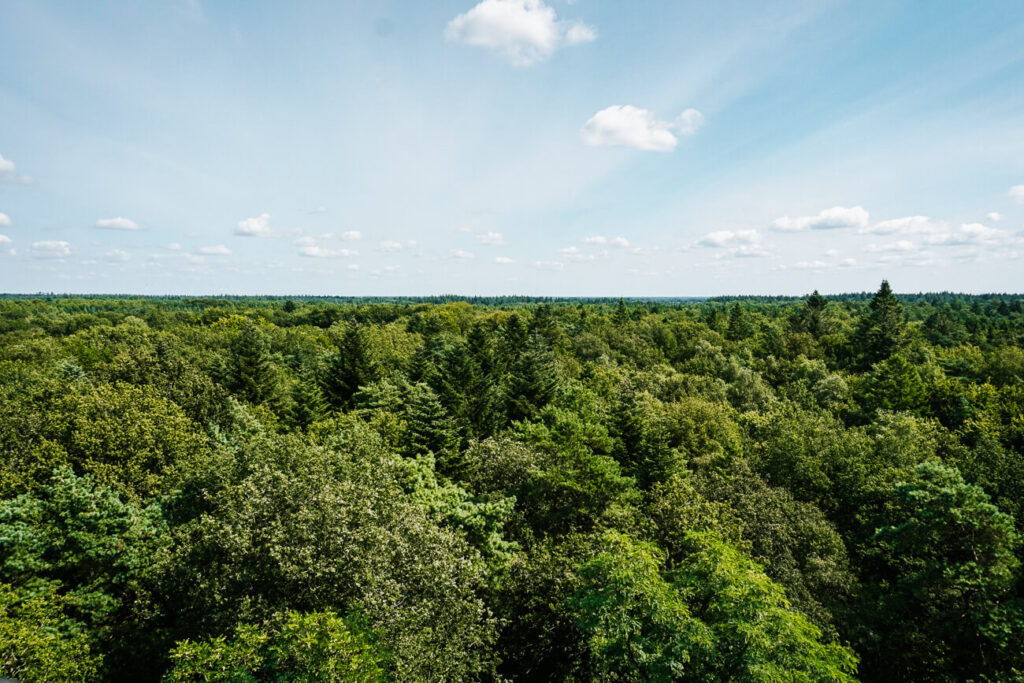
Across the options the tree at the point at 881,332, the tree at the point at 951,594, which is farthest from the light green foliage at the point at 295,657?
the tree at the point at 881,332

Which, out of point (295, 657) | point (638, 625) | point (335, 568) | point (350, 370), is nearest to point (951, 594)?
point (638, 625)

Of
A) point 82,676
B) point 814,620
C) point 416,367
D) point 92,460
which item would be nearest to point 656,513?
point 814,620

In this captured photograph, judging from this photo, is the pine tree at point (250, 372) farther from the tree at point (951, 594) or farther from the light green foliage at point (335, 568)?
the tree at point (951, 594)

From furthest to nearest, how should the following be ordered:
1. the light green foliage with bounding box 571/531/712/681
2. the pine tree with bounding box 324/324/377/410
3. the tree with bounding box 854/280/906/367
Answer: the tree with bounding box 854/280/906/367 → the pine tree with bounding box 324/324/377/410 → the light green foliage with bounding box 571/531/712/681

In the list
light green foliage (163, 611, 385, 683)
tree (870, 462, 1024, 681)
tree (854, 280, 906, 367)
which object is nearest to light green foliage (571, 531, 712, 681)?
light green foliage (163, 611, 385, 683)

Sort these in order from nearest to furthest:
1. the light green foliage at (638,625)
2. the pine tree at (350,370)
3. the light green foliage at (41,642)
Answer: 1. the light green foliage at (41,642)
2. the light green foliage at (638,625)
3. the pine tree at (350,370)

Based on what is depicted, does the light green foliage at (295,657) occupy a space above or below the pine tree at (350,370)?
below

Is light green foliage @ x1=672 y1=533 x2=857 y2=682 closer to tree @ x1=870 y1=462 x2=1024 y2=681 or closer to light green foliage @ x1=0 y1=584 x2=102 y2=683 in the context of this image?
tree @ x1=870 y1=462 x2=1024 y2=681
